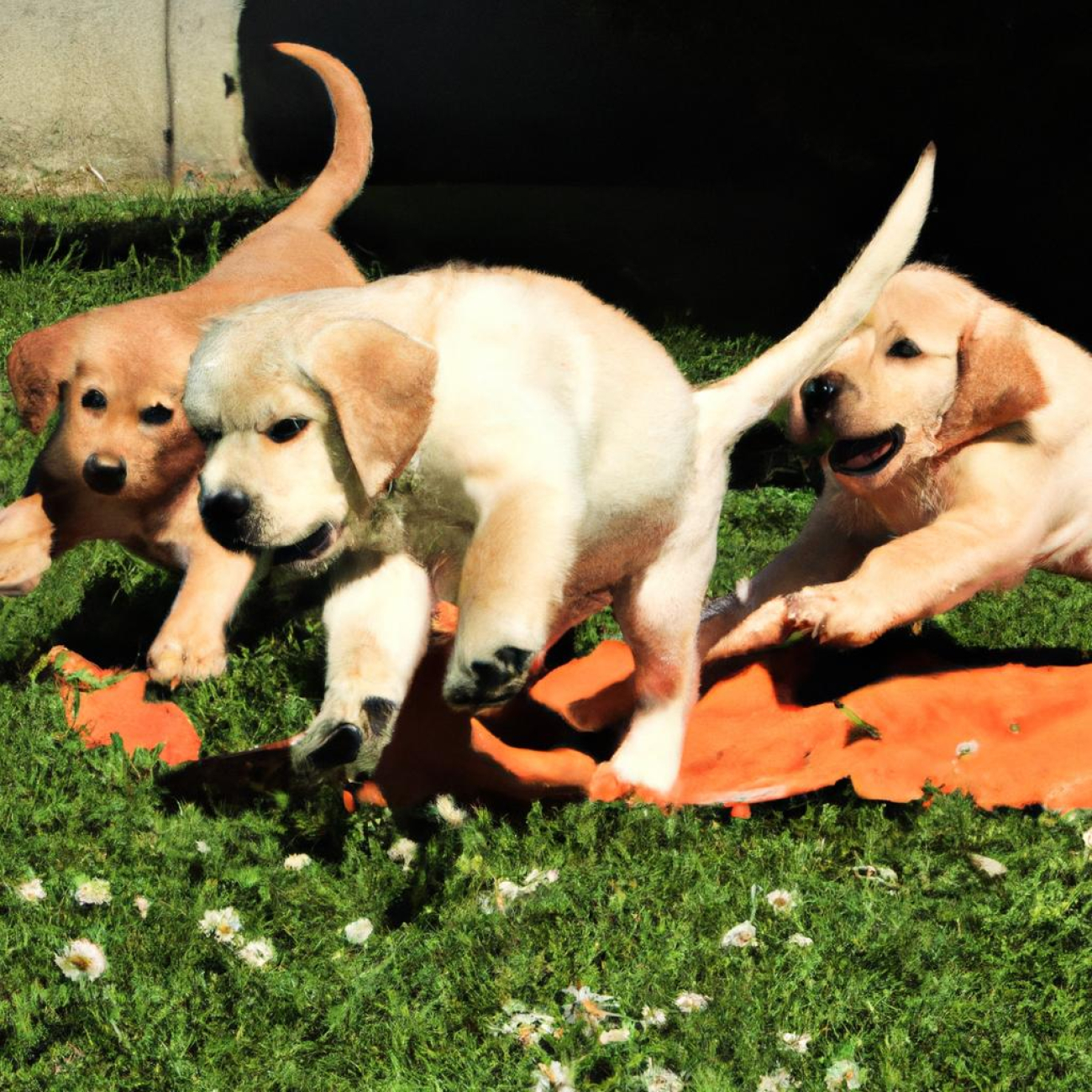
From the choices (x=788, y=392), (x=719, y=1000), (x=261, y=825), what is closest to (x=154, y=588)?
(x=261, y=825)

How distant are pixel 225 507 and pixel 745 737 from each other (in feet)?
5.86

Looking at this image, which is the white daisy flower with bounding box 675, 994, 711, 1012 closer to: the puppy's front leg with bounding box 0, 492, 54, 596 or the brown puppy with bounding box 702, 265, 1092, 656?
the brown puppy with bounding box 702, 265, 1092, 656

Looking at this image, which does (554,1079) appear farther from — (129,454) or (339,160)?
(339,160)

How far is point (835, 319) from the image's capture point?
3.93 m

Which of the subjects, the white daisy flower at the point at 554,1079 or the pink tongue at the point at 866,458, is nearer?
the white daisy flower at the point at 554,1079

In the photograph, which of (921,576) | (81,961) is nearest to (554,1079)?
(81,961)

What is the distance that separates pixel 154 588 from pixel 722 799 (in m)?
2.33

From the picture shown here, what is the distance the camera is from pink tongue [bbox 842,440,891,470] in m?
4.18

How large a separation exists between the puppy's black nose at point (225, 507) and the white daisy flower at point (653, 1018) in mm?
1201

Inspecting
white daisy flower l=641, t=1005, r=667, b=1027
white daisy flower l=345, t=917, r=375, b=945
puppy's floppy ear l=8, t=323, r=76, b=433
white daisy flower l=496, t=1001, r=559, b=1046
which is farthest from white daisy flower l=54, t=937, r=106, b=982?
puppy's floppy ear l=8, t=323, r=76, b=433

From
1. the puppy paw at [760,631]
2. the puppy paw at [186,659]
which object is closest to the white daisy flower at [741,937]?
the puppy paw at [760,631]

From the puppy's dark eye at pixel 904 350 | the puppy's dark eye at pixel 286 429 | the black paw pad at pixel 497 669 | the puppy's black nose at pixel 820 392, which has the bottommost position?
the puppy's black nose at pixel 820 392

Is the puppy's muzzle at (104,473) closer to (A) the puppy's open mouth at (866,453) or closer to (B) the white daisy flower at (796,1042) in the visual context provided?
(A) the puppy's open mouth at (866,453)

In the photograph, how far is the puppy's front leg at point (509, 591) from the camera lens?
270cm
